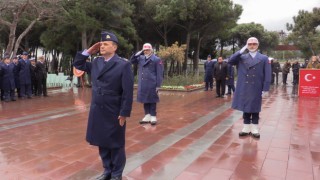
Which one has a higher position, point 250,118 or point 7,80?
point 7,80

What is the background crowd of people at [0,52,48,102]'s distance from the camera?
34.8 feet

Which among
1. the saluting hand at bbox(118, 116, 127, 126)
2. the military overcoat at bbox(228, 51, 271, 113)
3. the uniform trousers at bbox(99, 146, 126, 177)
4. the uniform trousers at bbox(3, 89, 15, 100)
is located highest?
the military overcoat at bbox(228, 51, 271, 113)

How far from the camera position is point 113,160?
344 cm

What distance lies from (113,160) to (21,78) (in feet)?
29.6

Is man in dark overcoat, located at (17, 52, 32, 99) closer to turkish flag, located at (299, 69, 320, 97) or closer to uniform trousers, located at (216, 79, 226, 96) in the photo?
uniform trousers, located at (216, 79, 226, 96)

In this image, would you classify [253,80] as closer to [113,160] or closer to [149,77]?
[149,77]

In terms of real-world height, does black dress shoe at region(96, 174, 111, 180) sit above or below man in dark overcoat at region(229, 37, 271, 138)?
below

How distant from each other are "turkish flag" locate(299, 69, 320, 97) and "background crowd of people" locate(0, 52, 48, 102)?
31.6 feet

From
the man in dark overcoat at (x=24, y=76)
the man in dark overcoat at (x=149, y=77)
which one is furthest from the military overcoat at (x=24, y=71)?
the man in dark overcoat at (x=149, y=77)

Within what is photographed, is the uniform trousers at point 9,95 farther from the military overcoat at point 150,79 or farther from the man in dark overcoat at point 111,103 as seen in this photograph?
the man in dark overcoat at point 111,103

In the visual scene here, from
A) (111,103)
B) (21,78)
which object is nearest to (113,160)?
(111,103)

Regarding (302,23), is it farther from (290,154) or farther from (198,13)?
(290,154)

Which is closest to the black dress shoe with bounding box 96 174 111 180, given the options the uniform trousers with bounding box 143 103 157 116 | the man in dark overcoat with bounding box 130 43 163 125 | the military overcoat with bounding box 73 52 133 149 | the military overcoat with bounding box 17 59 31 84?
the military overcoat with bounding box 73 52 133 149

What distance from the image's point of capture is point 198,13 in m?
20.4
